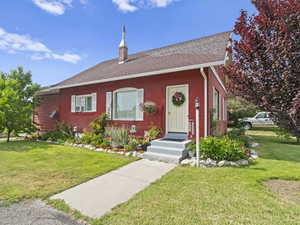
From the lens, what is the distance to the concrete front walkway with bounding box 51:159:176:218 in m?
2.59

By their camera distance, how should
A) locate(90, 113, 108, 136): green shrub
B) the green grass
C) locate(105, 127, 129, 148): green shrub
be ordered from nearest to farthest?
the green grass < locate(105, 127, 129, 148): green shrub < locate(90, 113, 108, 136): green shrub

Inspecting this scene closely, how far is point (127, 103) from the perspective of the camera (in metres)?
7.87

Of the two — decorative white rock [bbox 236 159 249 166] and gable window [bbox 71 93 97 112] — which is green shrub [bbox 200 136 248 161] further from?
gable window [bbox 71 93 97 112]

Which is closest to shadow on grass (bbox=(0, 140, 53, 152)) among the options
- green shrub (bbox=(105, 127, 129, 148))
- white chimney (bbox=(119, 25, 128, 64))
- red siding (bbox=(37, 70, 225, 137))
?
red siding (bbox=(37, 70, 225, 137))

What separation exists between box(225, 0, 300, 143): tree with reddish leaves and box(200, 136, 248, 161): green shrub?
76.1 inches

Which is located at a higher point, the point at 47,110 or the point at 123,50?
the point at 123,50

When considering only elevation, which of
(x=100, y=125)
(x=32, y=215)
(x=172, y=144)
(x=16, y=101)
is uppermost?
(x=16, y=101)

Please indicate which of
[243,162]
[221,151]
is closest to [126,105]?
[221,151]

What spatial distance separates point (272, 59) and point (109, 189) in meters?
3.92

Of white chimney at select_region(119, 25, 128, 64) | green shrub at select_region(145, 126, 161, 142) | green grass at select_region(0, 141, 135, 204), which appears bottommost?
green grass at select_region(0, 141, 135, 204)

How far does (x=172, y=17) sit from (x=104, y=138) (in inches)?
307

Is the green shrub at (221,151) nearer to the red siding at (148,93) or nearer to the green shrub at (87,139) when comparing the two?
the red siding at (148,93)

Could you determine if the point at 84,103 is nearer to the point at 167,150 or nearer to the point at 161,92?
the point at 161,92

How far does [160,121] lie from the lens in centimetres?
682
